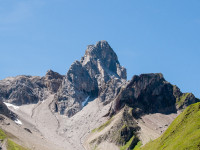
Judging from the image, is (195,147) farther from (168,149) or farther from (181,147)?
(168,149)

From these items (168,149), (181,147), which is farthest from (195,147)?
(168,149)

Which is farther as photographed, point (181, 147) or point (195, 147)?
point (181, 147)

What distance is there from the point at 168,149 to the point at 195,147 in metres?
25.1

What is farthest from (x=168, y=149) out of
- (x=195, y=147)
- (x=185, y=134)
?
(x=195, y=147)

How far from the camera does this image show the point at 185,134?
195750 mm

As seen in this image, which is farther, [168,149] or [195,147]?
[168,149]

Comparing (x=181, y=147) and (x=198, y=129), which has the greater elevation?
(x=198, y=129)

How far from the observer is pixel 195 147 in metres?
170

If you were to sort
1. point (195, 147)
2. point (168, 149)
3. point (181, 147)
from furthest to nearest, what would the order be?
→ 1. point (168, 149)
2. point (181, 147)
3. point (195, 147)

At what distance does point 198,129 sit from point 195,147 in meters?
22.1

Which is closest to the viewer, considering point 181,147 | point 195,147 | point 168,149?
point 195,147

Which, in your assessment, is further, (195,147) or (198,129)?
(198,129)

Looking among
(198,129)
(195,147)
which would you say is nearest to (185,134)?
(198,129)

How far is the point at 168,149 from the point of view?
194 metres
